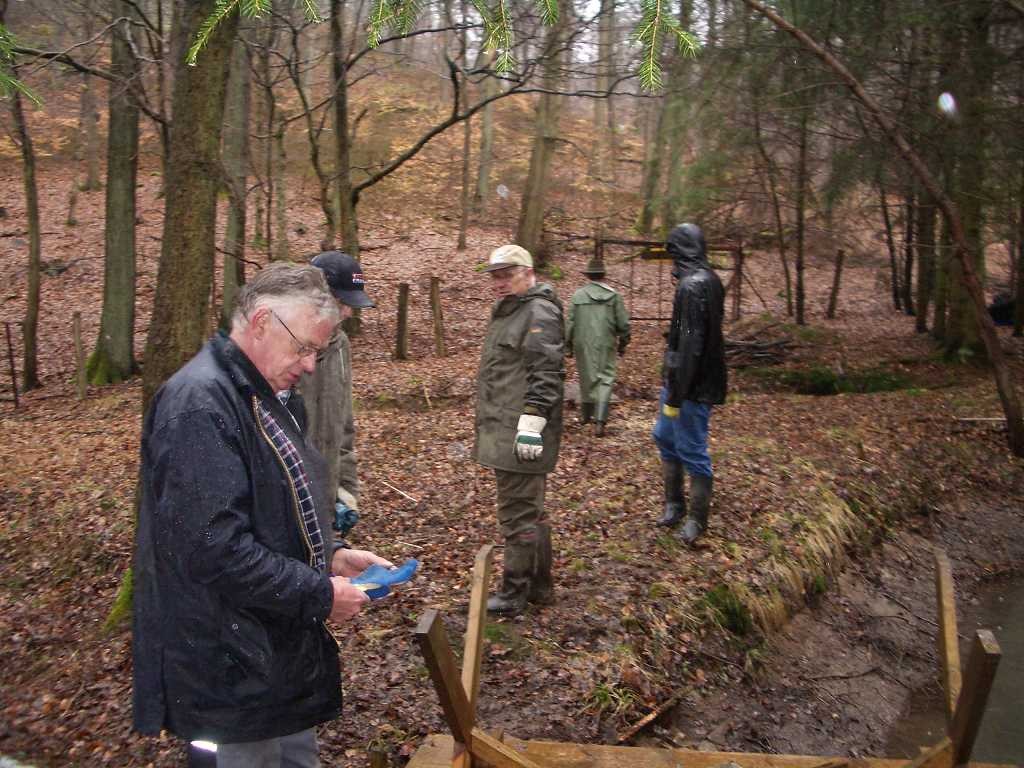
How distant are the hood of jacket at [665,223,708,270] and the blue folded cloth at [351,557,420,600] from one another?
3817 mm

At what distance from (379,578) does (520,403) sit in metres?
2.32

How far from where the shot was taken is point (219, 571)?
2242 millimetres

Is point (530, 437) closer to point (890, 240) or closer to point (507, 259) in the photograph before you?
point (507, 259)

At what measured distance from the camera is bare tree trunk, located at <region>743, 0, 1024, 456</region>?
8.38 meters

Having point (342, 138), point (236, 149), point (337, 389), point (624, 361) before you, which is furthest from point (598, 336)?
point (236, 149)

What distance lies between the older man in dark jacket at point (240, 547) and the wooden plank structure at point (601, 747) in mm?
415

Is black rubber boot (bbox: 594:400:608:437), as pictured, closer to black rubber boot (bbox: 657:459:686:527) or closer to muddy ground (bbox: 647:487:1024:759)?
black rubber boot (bbox: 657:459:686:527)

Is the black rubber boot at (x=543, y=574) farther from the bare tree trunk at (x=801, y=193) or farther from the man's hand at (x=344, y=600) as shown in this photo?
the bare tree trunk at (x=801, y=193)

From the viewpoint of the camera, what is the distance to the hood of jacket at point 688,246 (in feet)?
20.0

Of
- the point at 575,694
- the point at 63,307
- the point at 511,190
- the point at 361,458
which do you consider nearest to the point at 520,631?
the point at 575,694

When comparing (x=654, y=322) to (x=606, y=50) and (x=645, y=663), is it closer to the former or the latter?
(x=606, y=50)

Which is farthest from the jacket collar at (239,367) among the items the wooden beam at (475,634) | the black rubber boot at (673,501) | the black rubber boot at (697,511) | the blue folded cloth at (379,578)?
the black rubber boot at (673,501)

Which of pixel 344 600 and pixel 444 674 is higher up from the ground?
pixel 344 600

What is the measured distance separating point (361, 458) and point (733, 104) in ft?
34.2
